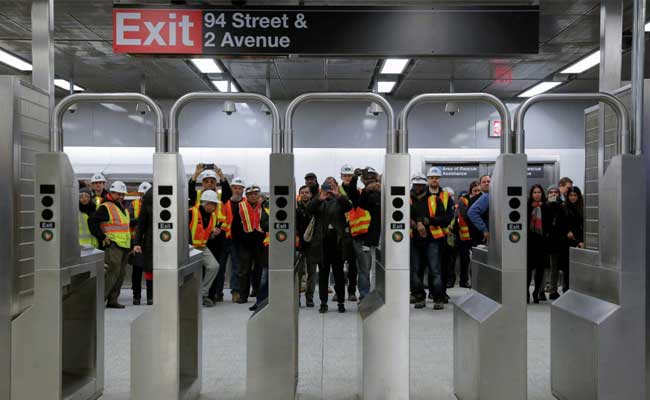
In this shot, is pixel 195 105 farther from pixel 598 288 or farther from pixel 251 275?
pixel 598 288

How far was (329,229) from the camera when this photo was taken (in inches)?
319

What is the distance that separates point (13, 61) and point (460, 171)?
333 inches

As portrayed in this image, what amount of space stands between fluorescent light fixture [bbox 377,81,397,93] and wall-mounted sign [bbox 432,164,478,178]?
1.89 metres

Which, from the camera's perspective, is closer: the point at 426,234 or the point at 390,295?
the point at 390,295

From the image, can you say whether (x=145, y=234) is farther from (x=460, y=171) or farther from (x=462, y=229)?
(x=460, y=171)

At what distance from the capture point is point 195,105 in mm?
12492

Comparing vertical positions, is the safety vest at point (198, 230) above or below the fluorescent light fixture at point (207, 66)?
below

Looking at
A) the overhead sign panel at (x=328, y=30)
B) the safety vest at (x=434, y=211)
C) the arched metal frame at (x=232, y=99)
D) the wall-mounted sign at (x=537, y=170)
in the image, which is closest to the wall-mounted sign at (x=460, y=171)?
the wall-mounted sign at (x=537, y=170)

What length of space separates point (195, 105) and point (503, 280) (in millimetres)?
9723

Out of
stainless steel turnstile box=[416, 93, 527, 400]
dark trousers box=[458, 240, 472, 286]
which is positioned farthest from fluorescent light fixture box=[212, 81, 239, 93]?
stainless steel turnstile box=[416, 93, 527, 400]

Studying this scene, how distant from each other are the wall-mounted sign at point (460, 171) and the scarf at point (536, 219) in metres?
3.37

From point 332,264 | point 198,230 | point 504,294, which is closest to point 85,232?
point 198,230

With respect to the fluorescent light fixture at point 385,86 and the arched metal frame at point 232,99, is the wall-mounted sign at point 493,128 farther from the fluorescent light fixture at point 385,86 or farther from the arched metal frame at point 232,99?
the arched metal frame at point 232,99

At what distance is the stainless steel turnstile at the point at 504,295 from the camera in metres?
3.92
